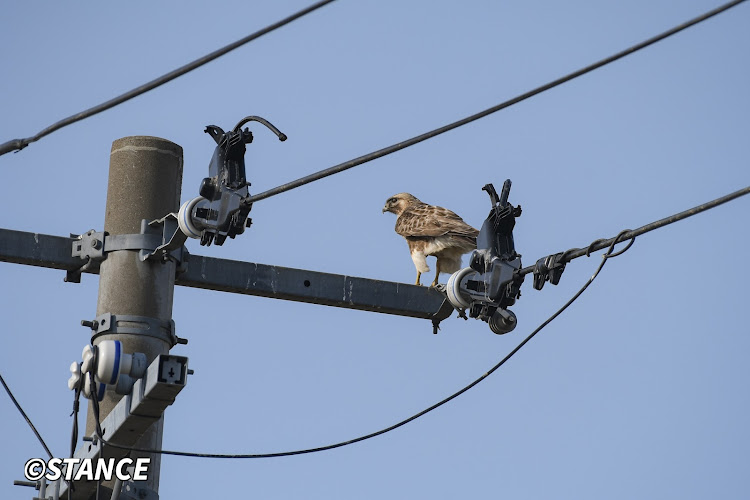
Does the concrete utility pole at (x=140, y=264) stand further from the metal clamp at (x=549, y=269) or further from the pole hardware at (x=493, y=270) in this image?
the metal clamp at (x=549, y=269)

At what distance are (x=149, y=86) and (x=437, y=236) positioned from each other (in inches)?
289

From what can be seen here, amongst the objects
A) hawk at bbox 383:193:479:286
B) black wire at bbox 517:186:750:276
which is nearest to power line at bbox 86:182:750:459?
black wire at bbox 517:186:750:276

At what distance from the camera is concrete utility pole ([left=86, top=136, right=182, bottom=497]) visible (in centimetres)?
1173

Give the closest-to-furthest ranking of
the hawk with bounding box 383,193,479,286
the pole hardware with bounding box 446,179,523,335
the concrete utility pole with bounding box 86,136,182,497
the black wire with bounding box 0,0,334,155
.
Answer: the black wire with bounding box 0,0,334,155 → the pole hardware with bounding box 446,179,523,335 → the concrete utility pole with bounding box 86,136,182,497 → the hawk with bounding box 383,193,479,286

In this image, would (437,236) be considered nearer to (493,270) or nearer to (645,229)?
(493,270)

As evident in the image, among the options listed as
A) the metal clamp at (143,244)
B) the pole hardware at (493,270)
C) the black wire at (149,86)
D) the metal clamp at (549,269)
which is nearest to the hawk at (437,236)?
the pole hardware at (493,270)

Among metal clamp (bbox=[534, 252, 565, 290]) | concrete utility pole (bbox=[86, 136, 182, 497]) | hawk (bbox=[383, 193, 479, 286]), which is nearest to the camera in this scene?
metal clamp (bbox=[534, 252, 565, 290])

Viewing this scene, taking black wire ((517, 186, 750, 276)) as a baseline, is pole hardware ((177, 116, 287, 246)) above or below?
above

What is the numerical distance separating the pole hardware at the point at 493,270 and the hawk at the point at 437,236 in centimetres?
415

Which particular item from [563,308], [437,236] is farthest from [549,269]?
A: [437,236]

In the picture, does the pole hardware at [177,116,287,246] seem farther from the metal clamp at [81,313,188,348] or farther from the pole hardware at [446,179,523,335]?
the pole hardware at [446,179,523,335]

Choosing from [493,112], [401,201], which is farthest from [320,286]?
[401,201]

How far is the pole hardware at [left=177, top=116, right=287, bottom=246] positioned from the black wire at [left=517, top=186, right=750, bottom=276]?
193 cm

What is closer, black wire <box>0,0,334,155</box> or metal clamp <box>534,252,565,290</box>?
black wire <box>0,0,334,155</box>
